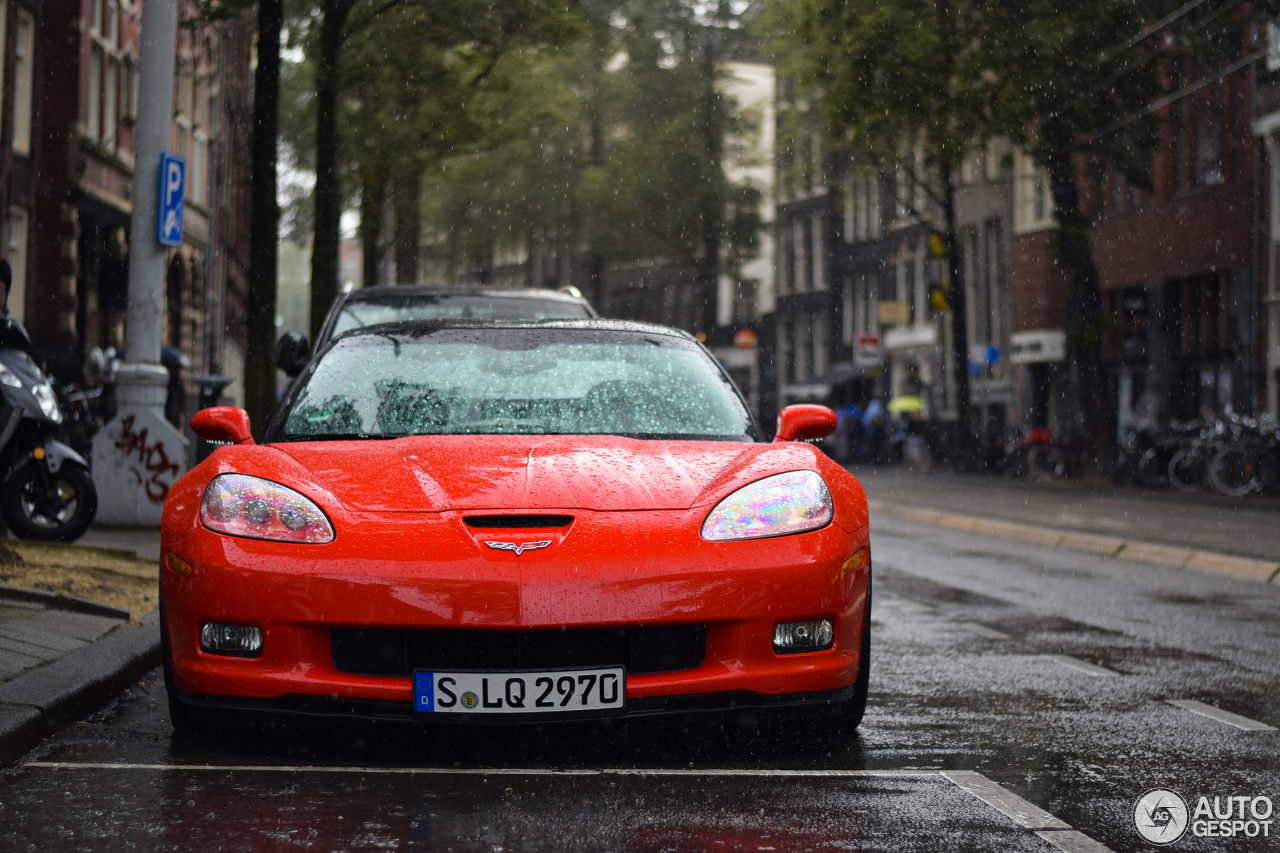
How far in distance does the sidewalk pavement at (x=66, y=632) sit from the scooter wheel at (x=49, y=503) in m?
0.30

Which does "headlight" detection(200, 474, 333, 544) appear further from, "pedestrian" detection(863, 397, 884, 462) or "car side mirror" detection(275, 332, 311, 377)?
"pedestrian" detection(863, 397, 884, 462)

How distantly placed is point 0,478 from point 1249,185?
28024 mm

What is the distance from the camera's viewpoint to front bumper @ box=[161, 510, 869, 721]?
15.1 feet

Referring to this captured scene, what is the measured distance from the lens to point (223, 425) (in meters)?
5.90

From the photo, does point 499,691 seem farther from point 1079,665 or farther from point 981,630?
point 981,630

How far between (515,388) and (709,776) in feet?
5.80

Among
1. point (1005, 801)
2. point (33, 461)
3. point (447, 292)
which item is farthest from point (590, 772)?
point (447, 292)

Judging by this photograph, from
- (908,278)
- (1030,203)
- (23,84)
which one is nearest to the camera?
(23,84)

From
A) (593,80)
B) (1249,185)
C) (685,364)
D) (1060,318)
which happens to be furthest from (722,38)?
(685,364)

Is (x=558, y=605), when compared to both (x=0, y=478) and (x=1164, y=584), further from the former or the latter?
(x=1164, y=584)

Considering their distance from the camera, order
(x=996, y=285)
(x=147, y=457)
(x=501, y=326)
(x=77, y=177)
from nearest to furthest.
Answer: (x=501, y=326), (x=147, y=457), (x=77, y=177), (x=996, y=285)

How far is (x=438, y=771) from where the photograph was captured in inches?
188

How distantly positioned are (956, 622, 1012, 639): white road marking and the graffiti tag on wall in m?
6.30

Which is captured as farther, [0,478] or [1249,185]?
[1249,185]
